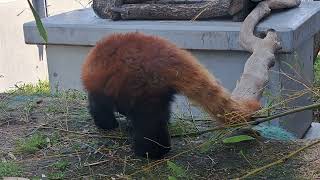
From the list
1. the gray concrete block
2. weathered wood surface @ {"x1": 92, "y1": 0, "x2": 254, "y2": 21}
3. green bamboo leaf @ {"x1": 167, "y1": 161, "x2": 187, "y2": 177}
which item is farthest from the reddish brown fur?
weathered wood surface @ {"x1": 92, "y1": 0, "x2": 254, "y2": 21}

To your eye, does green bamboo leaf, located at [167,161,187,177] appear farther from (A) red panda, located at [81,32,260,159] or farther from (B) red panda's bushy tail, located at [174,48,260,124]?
(B) red panda's bushy tail, located at [174,48,260,124]

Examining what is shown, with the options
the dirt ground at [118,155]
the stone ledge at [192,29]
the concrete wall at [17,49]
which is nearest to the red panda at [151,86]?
the dirt ground at [118,155]

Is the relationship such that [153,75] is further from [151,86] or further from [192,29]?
[192,29]

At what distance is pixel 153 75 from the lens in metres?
2.79

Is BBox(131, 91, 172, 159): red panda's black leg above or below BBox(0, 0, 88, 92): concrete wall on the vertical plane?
above

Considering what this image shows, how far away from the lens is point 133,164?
2916 mm

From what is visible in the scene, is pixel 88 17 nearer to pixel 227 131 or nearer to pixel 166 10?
pixel 166 10

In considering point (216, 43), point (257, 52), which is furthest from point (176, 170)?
point (216, 43)

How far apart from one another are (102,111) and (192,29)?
189 cm

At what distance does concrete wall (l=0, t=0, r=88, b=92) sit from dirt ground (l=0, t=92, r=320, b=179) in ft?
14.5

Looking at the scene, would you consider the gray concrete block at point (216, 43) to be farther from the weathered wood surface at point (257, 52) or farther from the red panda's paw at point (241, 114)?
the red panda's paw at point (241, 114)

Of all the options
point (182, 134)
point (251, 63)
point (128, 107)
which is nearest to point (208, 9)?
point (251, 63)

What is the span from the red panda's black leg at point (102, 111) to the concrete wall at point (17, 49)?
468 centimetres

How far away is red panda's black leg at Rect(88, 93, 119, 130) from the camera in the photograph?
3090 mm
